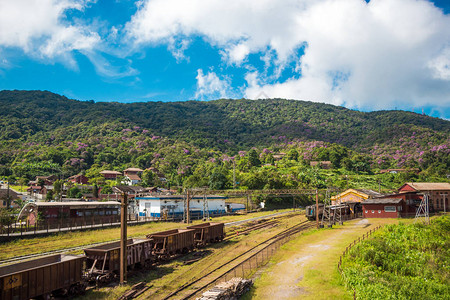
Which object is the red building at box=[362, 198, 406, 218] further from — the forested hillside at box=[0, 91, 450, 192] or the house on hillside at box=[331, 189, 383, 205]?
the forested hillside at box=[0, 91, 450, 192]

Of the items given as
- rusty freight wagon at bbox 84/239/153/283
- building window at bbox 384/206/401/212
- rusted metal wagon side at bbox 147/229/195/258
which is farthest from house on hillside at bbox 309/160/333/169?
rusty freight wagon at bbox 84/239/153/283

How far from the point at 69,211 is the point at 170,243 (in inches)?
1099

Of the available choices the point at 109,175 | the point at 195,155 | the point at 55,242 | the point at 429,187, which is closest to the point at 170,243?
the point at 55,242

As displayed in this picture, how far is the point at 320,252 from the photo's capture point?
32.0 metres

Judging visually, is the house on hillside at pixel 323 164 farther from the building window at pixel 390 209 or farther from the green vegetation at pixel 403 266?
the green vegetation at pixel 403 266

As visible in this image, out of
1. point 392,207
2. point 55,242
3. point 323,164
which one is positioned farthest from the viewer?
point 323,164

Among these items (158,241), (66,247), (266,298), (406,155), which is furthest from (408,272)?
(406,155)

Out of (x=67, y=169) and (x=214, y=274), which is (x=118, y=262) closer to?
(x=214, y=274)

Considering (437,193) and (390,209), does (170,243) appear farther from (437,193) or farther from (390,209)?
(437,193)

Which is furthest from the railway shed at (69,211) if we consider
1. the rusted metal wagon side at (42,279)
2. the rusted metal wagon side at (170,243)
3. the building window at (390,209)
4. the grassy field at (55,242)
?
the building window at (390,209)

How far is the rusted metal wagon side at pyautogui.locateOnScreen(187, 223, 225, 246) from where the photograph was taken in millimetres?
33656

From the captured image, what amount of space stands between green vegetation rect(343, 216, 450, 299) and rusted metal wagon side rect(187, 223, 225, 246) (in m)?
15.1

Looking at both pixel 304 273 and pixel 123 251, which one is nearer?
pixel 123 251

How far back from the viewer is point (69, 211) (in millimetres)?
47438
